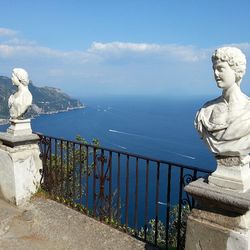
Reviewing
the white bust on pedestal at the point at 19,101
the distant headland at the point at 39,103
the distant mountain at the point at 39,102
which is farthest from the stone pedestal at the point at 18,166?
the distant mountain at the point at 39,102

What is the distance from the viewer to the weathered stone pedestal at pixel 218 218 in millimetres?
2728

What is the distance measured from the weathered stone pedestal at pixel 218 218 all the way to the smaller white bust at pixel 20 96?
3234 mm

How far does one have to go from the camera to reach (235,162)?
2.77m

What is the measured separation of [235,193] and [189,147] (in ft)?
194

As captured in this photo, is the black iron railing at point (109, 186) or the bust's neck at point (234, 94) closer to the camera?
the bust's neck at point (234, 94)

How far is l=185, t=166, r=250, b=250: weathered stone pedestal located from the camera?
8.95 ft

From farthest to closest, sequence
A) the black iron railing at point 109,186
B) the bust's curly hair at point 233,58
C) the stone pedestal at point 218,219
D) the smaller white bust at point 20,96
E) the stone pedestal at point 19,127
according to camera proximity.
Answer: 1. the stone pedestal at point 19,127
2. the smaller white bust at point 20,96
3. the black iron railing at point 109,186
4. the stone pedestal at point 218,219
5. the bust's curly hair at point 233,58

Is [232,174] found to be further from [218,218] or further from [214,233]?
[214,233]

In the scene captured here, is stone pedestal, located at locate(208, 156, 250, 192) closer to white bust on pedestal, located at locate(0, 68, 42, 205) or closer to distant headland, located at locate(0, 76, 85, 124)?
white bust on pedestal, located at locate(0, 68, 42, 205)

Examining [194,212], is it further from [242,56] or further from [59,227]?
[59,227]

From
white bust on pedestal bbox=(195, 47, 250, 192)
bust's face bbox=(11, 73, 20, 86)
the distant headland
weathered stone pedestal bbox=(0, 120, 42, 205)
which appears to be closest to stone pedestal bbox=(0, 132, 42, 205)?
weathered stone pedestal bbox=(0, 120, 42, 205)

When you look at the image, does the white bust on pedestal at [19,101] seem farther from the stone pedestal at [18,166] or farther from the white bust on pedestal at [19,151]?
the stone pedestal at [18,166]

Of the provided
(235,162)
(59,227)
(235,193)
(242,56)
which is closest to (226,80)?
(242,56)

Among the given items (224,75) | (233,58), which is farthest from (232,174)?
(233,58)
